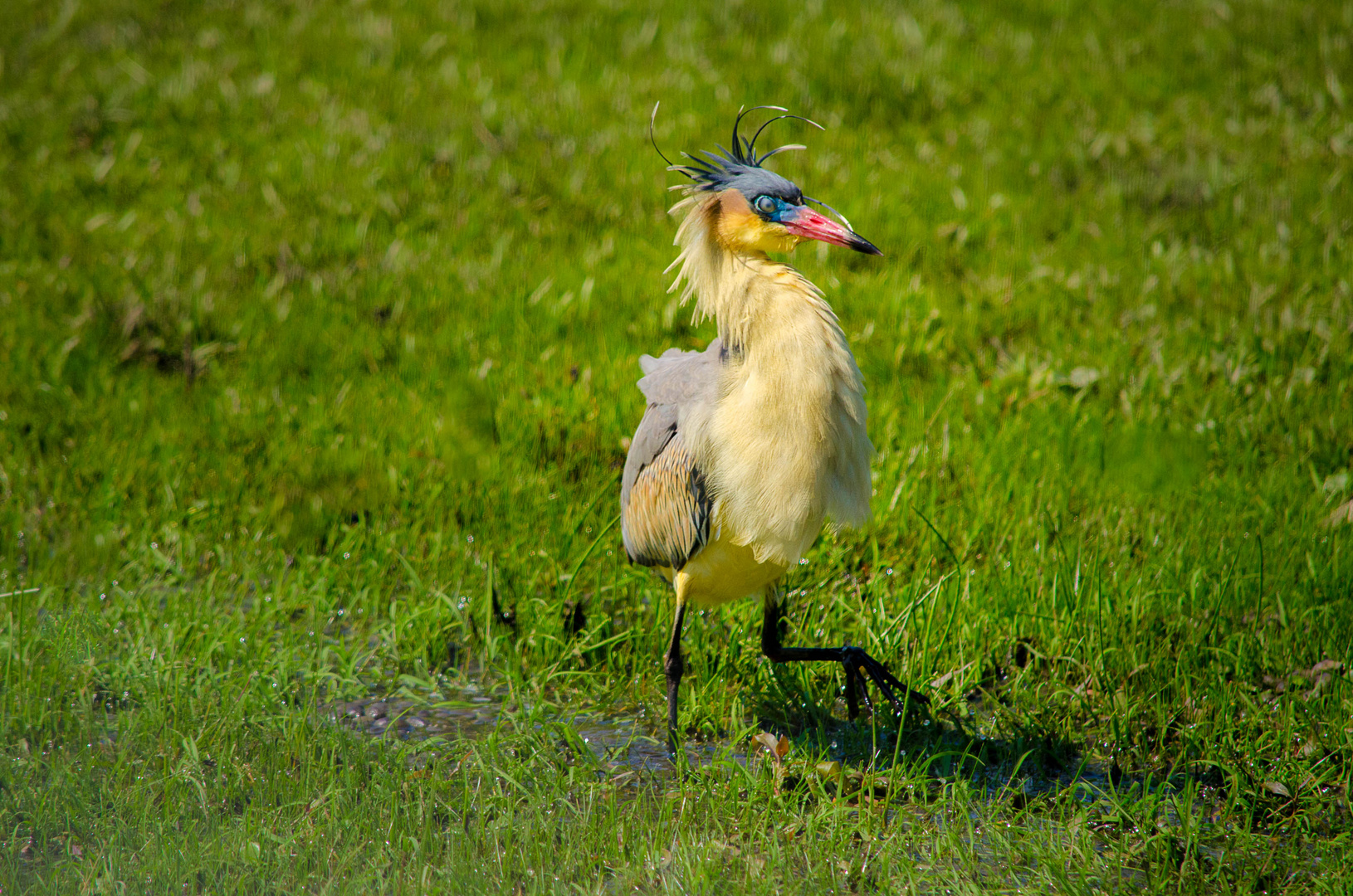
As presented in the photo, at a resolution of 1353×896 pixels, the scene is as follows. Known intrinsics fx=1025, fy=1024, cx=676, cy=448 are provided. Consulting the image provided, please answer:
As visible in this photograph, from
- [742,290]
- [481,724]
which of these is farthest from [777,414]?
[481,724]

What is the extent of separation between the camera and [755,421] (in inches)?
135

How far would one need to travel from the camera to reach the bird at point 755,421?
3.39 meters

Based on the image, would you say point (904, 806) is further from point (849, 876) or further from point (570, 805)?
point (570, 805)

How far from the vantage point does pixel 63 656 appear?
3.88 m

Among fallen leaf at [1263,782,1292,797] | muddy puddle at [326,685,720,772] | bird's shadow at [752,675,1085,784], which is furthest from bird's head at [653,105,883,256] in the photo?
fallen leaf at [1263,782,1292,797]

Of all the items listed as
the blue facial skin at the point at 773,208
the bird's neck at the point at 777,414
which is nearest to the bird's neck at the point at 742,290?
the bird's neck at the point at 777,414

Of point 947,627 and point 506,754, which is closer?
point 506,754

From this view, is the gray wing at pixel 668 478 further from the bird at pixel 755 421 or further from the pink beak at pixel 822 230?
the pink beak at pixel 822 230

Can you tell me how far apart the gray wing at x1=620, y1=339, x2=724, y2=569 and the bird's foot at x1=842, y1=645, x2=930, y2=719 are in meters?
0.69

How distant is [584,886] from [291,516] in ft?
8.89

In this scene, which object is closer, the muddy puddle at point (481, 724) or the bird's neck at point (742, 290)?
the bird's neck at point (742, 290)

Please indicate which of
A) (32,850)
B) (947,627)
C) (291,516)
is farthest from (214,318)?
(947,627)

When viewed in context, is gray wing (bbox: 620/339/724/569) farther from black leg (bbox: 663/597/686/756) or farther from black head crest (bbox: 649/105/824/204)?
black head crest (bbox: 649/105/824/204)

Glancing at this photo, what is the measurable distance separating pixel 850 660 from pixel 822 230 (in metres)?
1.56
